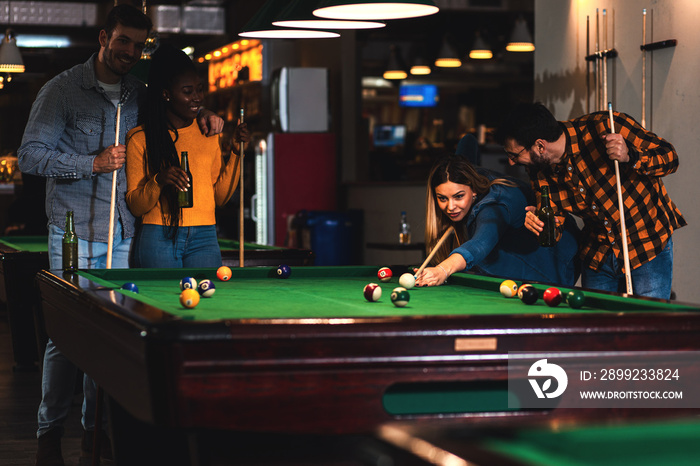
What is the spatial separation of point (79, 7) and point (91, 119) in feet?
25.8

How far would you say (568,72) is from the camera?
225 inches

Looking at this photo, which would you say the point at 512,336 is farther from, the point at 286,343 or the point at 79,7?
the point at 79,7

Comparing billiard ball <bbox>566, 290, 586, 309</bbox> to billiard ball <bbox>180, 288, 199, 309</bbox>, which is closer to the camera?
billiard ball <bbox>180, 288, 199, 309</bbox>

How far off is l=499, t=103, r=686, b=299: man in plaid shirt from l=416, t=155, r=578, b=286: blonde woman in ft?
0.39

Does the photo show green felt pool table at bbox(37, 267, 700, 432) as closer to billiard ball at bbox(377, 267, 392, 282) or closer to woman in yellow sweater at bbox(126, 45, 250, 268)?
billiard ball at bbox(377, 267, 392, 282)

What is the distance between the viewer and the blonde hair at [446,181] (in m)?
3.67

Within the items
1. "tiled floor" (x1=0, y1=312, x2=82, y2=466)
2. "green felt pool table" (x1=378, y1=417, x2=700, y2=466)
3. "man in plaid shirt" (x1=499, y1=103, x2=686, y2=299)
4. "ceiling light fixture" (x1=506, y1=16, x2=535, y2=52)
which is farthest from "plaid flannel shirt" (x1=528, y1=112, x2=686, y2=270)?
"ceiling light fixture" (x1=506, y1=16, x2=535, y2=52)

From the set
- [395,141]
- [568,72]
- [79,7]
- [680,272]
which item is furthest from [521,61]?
[680,272]

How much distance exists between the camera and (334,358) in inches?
80.9

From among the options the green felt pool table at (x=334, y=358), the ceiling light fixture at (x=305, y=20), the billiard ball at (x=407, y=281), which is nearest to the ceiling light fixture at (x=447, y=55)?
the ceiling light fixture at (x=305, y=20)

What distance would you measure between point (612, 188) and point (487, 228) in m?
0.64

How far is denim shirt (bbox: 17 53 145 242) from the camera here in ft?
12.5

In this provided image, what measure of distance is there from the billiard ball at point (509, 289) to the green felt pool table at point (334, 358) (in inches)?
21.0
